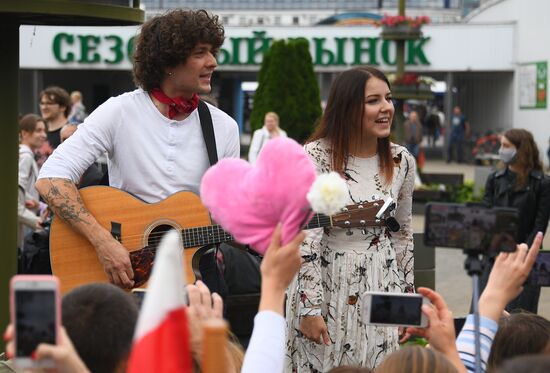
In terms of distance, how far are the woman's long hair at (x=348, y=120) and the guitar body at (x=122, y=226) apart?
67cm

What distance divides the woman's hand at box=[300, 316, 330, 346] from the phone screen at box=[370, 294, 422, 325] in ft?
4.86

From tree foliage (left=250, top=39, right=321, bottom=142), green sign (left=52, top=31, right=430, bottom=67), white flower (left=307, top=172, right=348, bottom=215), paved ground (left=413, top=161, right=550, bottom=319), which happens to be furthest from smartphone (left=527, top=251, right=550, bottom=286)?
green sign (left=52, top=31, right=430, bottom=67)

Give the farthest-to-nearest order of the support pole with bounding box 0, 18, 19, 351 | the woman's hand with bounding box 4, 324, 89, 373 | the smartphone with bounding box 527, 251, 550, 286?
the support pole with bounding box 0, 18, 19, 351
the smartphone with bounding box 527, 251, 550, 286
the woman's hand with bounding box 4, 324, 89, 373

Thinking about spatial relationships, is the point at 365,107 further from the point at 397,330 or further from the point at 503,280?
the point at 503,280

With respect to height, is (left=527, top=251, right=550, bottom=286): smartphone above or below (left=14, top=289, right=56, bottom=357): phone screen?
below

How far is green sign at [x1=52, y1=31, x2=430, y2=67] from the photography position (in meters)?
30.2

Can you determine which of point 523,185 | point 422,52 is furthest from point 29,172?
point 422,52

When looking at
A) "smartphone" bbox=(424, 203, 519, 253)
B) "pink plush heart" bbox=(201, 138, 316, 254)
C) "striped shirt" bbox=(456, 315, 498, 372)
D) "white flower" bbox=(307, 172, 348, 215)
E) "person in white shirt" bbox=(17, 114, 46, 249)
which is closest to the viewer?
"white flower" bbox=(307, 172, 348, 215)

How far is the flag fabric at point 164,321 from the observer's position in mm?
1764

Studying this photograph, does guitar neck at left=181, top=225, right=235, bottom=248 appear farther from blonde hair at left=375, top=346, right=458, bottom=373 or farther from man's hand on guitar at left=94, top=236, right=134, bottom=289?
blonde hair at left=375, top=346, right=458, bottom=373

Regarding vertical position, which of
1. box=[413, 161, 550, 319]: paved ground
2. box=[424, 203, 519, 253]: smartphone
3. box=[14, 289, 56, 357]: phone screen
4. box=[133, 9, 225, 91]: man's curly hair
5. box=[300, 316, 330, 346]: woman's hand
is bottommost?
box=[413, 161, 550, 319]: paved ground

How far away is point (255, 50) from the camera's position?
1206 inches

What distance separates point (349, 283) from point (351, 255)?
119 mm

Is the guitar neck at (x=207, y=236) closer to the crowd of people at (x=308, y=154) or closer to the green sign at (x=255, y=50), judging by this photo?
the crowd of people at (x=308, y=154)
